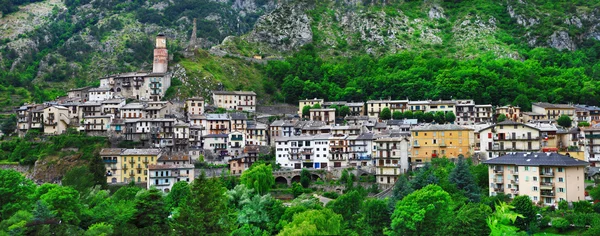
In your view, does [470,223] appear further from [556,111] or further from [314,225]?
[556,111]

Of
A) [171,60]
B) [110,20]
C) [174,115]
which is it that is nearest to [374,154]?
[174,115]

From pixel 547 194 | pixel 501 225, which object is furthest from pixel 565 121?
pixel 501 225

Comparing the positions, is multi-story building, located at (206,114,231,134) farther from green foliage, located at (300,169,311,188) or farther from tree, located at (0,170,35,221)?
tree, located at (0,170,35,221)

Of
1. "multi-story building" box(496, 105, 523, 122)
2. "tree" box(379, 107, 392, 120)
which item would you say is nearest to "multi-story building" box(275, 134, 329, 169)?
"tree" box(379, 107, 392, 120)

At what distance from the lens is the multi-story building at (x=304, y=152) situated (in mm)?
93688

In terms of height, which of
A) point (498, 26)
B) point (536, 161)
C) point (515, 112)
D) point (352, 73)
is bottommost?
point (536, 161)

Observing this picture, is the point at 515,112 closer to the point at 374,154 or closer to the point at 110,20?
the point at 374,154

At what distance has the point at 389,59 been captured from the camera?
133625mm

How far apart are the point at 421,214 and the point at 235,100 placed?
6152 cm

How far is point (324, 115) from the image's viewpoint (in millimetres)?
106375

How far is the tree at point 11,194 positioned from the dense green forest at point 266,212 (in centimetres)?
7

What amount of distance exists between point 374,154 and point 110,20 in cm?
11213

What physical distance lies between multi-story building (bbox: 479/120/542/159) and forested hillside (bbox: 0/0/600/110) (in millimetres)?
25135

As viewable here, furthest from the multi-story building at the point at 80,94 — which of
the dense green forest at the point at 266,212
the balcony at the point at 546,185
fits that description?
the balcony at the point at 546,185
